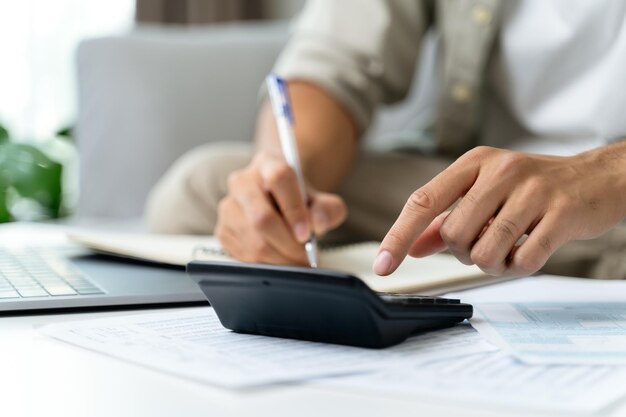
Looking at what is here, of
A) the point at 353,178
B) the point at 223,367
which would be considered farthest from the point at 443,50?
the point at 223,367

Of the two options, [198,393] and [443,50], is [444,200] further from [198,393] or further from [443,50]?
[443,50]

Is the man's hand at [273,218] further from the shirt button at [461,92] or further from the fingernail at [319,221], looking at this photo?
the shirt button at [461,92]

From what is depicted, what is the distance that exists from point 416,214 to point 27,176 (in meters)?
1.57

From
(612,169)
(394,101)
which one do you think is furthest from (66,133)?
(612,169)

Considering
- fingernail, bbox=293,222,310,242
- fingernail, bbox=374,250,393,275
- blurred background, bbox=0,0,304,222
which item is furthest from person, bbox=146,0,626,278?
blurred background, bbox=0,0,304,222

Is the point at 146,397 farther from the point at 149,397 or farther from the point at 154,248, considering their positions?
the point at 154,248

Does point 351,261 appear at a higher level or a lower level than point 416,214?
lower

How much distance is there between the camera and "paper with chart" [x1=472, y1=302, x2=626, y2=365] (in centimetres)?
42

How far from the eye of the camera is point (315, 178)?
113 centimetres

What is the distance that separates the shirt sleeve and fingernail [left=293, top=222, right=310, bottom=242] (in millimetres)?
500

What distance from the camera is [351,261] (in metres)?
0.79

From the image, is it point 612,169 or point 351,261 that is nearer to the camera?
point 612,169

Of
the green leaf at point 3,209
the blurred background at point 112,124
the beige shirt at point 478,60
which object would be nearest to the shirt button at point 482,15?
the beige shirt at point 478,60

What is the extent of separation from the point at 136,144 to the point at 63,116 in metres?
0.92
